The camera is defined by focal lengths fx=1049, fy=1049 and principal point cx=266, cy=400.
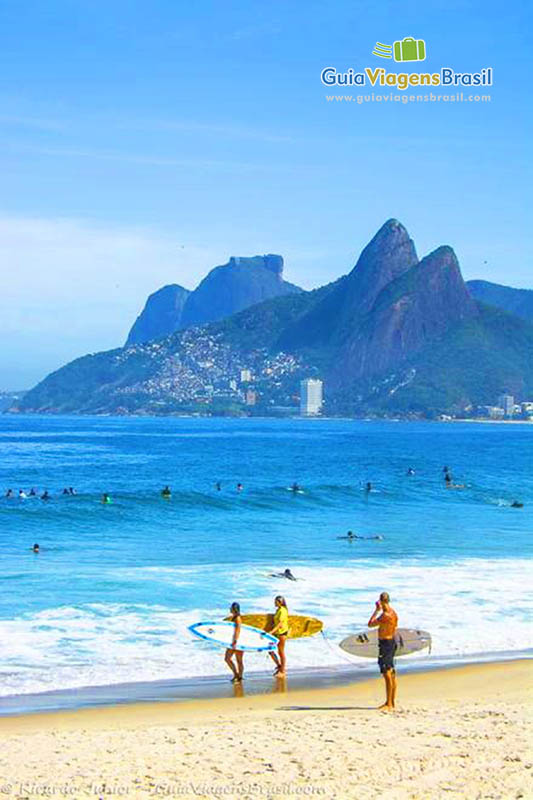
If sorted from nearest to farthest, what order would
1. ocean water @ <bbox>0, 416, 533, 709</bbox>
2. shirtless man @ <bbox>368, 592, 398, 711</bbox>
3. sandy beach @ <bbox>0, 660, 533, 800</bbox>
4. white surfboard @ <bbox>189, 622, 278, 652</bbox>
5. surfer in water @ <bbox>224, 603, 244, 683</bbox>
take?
1. sandy beach @ <bbox>0, 660, 533, 800</bbox>
2. shirtless man @ <bbox>368, 592, 398, 711</bbox>
3. surfer in water @ <bbox>224, 603, 244, 683</bbox>
4. white surfboard @ <bbox>189, 622, 278, 652</bbox>
5. ocean water @ <bbox>0, 416, 533, 709</bbox>

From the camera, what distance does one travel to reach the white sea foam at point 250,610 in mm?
19844

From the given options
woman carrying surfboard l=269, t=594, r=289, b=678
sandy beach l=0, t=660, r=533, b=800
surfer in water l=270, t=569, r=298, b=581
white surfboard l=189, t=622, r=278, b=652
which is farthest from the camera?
surfer in water l=270, t=569, r=298, b=581

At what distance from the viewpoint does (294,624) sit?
21828mm

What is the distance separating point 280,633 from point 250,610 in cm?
503

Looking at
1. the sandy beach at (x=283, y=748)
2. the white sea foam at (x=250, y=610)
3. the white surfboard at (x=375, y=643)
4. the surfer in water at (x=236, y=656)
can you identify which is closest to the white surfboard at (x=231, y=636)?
the surfer in water at (x=236, y=656)

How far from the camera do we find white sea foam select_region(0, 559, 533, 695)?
781 inches

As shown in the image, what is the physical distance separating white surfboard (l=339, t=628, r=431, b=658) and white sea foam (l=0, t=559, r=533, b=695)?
1.12ft

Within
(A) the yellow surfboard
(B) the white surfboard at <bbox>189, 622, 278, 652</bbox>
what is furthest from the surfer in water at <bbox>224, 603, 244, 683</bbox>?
(A) the yellow surfboard

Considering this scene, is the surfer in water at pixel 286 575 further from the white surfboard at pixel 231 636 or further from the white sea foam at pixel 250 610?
the white surfboard at pixel 231 636

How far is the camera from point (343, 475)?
80.4m

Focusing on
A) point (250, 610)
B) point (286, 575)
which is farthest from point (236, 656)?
point (286, 575)

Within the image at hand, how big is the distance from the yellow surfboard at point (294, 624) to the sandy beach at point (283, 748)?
3.29 m

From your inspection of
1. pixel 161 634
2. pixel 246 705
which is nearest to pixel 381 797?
pixel 246 705

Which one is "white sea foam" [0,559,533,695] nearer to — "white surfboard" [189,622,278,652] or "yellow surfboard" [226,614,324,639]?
"yellow surfboard" [226,614,324,639]
